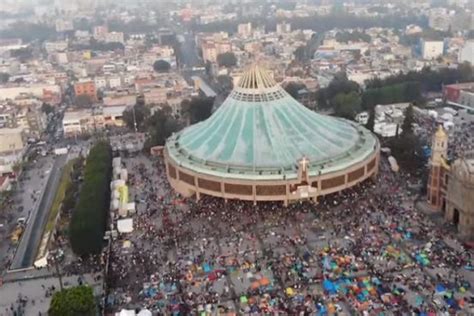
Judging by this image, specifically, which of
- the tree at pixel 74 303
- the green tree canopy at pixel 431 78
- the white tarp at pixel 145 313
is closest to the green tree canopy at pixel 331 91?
the green tree canopy at pixel 431 78

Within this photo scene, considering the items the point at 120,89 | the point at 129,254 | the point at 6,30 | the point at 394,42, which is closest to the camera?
the point at 129,254

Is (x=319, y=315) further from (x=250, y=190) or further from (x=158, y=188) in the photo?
(x=158, y=188)

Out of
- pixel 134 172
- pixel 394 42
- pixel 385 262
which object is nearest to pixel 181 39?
pixel 394 42

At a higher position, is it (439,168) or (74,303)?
(439,168)

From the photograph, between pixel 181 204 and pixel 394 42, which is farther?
pixel 394 42

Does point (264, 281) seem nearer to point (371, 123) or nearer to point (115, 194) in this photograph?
point (115, 194)

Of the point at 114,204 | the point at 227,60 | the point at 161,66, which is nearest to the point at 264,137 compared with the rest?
the point at 114,204

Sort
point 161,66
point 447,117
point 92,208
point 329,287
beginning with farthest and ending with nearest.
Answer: point 161,66 → point 447,117 → point 92,208 → point 329,287
